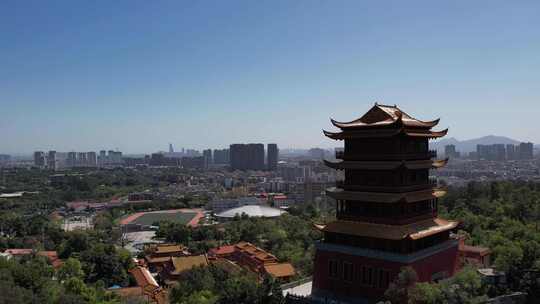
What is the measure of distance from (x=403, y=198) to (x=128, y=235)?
168ft

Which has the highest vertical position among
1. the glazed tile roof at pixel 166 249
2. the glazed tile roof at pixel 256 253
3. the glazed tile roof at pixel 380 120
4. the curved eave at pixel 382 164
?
the glazed tile roof at pixel 380 120

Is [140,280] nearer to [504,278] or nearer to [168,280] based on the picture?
[168,280]

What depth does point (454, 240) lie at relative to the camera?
21328mm

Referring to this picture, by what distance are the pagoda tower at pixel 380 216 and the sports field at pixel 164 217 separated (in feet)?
174

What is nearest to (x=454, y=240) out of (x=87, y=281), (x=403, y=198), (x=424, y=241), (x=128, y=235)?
(x=424, y=241)

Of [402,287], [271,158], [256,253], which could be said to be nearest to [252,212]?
[256,253]

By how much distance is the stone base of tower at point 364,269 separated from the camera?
1808 centimetres

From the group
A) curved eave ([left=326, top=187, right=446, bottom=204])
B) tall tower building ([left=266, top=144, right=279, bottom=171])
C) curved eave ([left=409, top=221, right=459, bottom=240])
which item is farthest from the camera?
tall tower building ([left=266, top=144, right=279, bottom=171])

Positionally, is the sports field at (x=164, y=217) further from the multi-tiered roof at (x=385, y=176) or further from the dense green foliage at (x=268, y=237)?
the multi-tiered roof at (x=385, y=176)

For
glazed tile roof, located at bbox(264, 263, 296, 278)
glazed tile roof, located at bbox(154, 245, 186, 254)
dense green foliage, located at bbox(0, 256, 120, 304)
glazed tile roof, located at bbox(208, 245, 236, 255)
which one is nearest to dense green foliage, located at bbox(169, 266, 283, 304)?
dense green foliage, located at bbox(0, 256, 120, 304)

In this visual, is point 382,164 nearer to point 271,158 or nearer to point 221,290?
point 221,290

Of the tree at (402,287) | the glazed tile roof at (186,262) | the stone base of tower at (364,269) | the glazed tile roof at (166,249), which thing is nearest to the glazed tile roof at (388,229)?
the stone base of tower at (364,269)

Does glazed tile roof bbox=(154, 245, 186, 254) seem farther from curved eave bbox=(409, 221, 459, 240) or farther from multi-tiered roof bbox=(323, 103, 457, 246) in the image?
curved eave bbox=(409, 221, 459, 240)

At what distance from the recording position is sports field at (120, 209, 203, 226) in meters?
73.1
